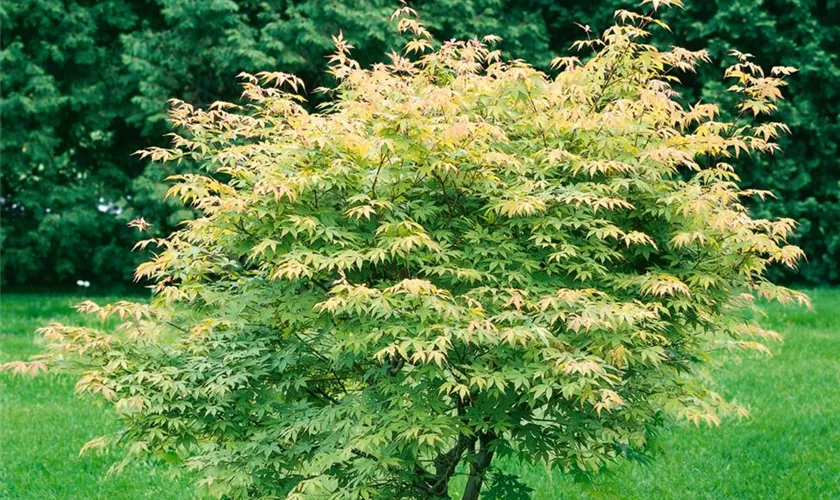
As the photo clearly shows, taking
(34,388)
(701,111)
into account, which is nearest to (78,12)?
(34,388)

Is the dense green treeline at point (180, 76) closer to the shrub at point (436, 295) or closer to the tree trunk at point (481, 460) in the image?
the shrub at point (436, 295)

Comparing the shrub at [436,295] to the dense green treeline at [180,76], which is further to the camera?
the dense green treeline at [180,76]

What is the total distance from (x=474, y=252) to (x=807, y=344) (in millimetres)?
6660

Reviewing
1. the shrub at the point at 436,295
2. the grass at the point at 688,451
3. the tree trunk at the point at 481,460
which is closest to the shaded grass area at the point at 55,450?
the grass at the point at 688,451

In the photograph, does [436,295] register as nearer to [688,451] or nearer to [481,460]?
[481,460]

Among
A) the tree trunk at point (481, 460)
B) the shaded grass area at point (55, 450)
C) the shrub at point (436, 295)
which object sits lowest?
the shaded grass area at point (55, 450)

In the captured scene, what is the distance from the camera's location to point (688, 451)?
265 inches

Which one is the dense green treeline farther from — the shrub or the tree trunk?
the tree trunk

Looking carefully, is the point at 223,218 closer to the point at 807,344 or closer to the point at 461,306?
the point at 461,306

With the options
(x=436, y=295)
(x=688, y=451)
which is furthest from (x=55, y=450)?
(x=688, y=451)

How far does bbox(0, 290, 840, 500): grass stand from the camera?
237 inches

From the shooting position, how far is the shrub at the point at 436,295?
3662 mm

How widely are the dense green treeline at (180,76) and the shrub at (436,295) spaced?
346 inches

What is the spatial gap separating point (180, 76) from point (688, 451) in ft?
29.7
